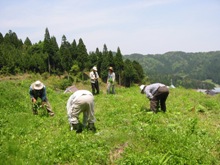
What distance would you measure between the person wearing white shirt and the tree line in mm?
56100

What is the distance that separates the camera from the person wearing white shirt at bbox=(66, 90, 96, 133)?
29.8 ft

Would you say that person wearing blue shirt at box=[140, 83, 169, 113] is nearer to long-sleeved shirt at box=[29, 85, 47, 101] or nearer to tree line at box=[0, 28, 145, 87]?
long-sleeved shirt at box=[29, 85, 47, 101]

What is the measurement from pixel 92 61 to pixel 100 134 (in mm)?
75160

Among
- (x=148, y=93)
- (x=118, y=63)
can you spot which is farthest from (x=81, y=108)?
(x=118, y=63)

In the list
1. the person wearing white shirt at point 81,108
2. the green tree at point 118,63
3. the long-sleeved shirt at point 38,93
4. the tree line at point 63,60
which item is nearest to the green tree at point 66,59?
the tree line at point 63,60

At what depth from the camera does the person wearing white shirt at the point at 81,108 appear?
9.09 metres

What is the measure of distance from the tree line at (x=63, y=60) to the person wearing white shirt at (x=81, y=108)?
184ft

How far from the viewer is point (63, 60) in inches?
2931

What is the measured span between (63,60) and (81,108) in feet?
219

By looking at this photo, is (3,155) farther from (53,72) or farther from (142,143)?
(53,72)

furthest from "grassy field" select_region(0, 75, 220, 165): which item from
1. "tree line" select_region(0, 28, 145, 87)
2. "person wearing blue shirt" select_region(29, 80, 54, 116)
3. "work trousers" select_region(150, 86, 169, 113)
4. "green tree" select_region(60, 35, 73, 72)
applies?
"green tree" select_region(60, 35, 73, 72)

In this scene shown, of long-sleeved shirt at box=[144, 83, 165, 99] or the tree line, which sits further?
the tree line

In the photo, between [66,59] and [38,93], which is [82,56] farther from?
[38,93]

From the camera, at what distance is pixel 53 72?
245 feet
